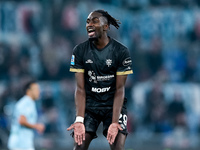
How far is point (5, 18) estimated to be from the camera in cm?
1825

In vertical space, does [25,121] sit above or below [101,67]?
below

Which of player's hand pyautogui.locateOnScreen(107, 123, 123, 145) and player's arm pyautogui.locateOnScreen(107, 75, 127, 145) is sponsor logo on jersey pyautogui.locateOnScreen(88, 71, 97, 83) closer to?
player's arm pyautogui.locateOnScreen(107, 75, 127, 145)

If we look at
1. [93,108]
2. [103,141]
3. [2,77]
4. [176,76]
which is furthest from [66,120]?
[93,108]

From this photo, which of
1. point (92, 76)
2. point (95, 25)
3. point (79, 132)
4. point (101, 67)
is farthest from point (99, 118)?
point (95, 25)

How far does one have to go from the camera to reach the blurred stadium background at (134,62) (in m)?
16.3

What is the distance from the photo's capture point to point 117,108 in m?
6.84

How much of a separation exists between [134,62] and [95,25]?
1069cm

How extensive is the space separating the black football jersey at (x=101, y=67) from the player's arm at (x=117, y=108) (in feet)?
0.36

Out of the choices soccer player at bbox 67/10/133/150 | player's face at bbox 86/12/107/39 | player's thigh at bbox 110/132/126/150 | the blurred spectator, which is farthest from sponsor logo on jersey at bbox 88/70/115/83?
the blurred spectator

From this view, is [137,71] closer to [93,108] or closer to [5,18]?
[5,18]

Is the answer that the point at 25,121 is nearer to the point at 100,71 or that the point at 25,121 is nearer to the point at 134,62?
the point at 100,71

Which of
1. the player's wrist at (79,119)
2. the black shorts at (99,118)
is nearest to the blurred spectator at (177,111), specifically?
the black shorts at (99,118)

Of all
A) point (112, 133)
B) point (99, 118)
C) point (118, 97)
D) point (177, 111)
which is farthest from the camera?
point (177, 111)

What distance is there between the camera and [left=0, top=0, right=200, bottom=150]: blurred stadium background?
16.3m
